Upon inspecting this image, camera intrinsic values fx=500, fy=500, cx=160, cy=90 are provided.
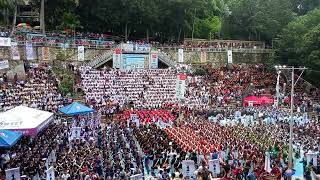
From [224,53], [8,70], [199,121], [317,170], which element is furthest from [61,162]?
[224,53]

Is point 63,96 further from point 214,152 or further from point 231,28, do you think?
point 231,28

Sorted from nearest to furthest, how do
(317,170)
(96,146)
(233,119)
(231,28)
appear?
(317,170), (96,146), (233,119), (231,28)

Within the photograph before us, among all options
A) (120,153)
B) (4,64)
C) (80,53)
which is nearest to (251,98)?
(80,53)

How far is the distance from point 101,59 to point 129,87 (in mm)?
5776

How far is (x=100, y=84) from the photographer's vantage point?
4278cm

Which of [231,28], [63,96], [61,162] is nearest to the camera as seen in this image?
[61,162]

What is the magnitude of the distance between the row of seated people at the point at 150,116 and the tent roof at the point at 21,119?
9106mm

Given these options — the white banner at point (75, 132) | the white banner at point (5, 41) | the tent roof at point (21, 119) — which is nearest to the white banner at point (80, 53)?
the white banner at point (5, 41)

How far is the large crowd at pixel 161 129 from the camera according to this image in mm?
21875

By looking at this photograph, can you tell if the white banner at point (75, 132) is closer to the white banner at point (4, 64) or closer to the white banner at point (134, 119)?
the white banner at point (134, 119)

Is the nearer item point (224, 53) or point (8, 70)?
point (8, 70)

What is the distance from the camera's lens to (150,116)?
36094 millimetres

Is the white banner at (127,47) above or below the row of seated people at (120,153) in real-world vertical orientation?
above

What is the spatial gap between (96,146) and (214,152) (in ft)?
21.4
